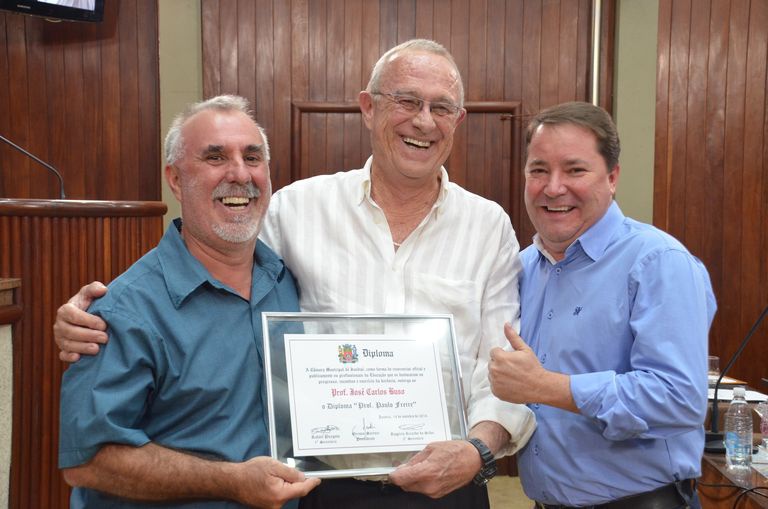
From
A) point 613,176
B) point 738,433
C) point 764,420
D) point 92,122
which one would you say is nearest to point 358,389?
point 613,176

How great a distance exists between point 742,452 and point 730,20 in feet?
10.7

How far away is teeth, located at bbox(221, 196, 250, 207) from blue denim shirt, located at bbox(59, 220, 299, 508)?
0.45ft

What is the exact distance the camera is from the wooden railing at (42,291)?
8.94ft

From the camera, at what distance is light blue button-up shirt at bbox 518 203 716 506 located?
1.43 meters

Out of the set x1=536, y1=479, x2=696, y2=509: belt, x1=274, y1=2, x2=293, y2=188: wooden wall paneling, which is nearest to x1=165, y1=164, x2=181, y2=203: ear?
x1=536, y1=479, x2=696, y2=509: belt

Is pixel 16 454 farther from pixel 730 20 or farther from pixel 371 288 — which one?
pixel 730 20

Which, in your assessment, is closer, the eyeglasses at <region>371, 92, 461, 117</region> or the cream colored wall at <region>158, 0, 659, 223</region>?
the eyeglasses at <region>371, 92, 461, 117</region>

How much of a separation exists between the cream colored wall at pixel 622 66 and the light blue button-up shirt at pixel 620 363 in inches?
118

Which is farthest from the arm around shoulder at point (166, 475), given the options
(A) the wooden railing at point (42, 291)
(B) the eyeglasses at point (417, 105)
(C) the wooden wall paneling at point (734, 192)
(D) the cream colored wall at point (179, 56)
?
(C) the wooden wall paneling at point (734, 192)

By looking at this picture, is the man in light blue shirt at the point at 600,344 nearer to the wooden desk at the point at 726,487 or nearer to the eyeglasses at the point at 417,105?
the eyeglasses at the point at 417,105

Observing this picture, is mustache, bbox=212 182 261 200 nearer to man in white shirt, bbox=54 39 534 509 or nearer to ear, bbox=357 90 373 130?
man in white shirt, bbox=54 39 534 509

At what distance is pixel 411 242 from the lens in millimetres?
1764

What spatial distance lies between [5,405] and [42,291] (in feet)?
1.48

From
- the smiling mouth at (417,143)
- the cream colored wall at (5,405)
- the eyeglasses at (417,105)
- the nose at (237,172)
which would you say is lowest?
the cream colored wall at (5,405)
